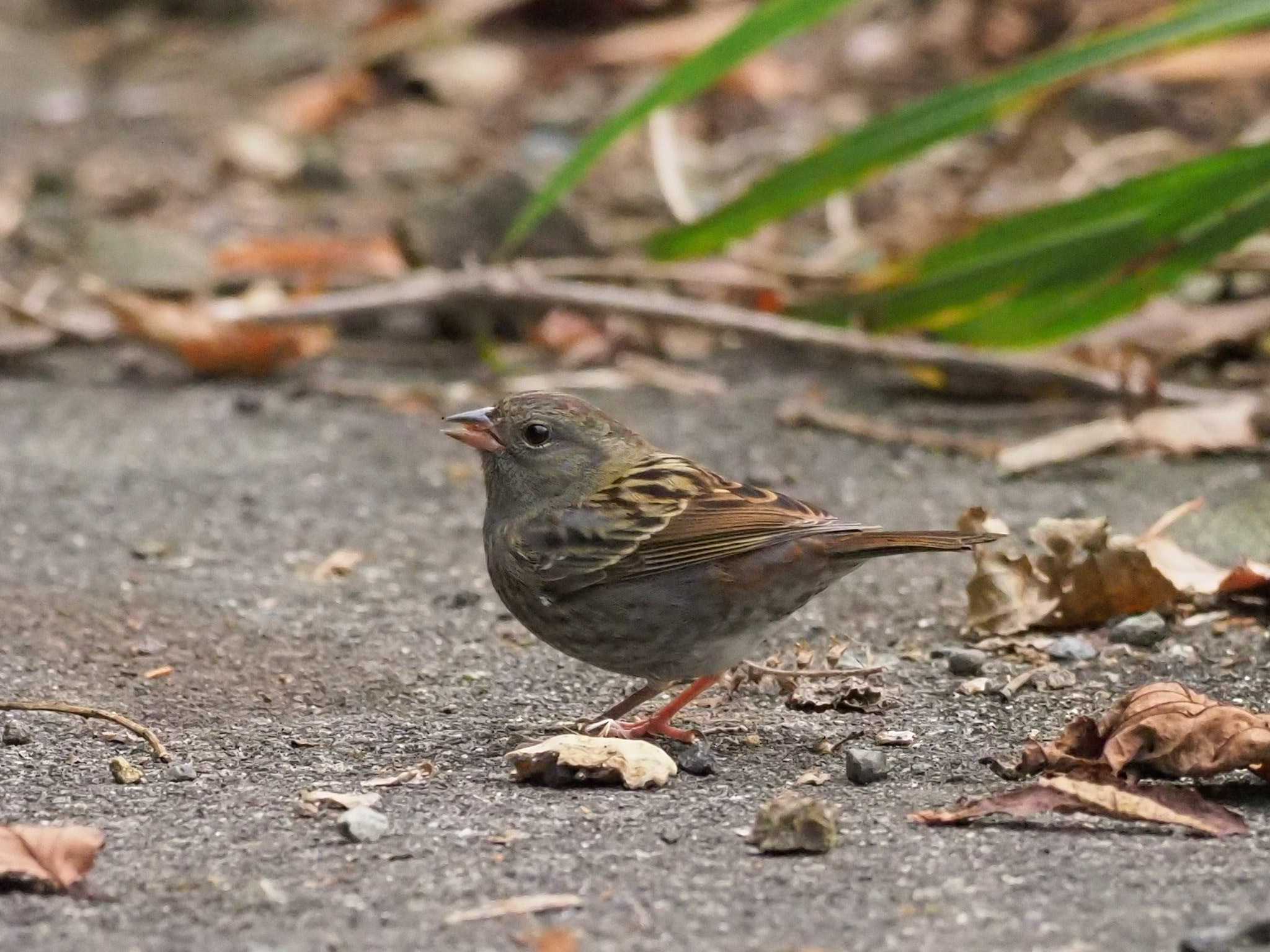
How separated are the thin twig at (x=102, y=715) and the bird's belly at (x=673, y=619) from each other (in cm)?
95

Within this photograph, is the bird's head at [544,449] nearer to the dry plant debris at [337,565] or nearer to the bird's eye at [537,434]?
the bird's eye at [537,434]

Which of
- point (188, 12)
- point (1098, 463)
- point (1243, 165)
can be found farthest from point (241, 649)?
point (188, 12)

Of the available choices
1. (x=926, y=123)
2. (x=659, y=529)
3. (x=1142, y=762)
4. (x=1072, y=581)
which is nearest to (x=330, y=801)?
(x=659, y=529)

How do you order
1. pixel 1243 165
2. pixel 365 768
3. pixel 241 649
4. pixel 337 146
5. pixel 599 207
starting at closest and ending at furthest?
pixel 365 768 → pixel 241 649 → pixel 1243 165 → pixel 599 207 → pixel 337 146

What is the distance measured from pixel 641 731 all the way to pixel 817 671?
504 mm

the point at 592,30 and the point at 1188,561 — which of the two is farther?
the point at 592,30

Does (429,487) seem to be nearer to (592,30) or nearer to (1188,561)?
(1188,561)

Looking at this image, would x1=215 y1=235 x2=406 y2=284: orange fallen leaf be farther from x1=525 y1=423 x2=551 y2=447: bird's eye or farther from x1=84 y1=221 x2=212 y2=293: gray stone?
x1=525 y1=423 x2=551 y2=447: bird's eye

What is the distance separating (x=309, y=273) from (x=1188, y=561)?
15.6ft

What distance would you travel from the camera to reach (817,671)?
4.57 meters

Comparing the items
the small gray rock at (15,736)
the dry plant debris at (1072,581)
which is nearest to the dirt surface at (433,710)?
the small gray rock at (15,736)

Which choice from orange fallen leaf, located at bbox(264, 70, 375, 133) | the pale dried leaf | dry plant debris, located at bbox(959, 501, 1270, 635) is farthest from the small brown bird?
orange fallen leaf, located at bbox(264, 70, 375, 133)

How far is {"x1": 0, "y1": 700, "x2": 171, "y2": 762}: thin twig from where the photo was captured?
399 centimetres

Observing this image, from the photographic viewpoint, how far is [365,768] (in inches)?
155
